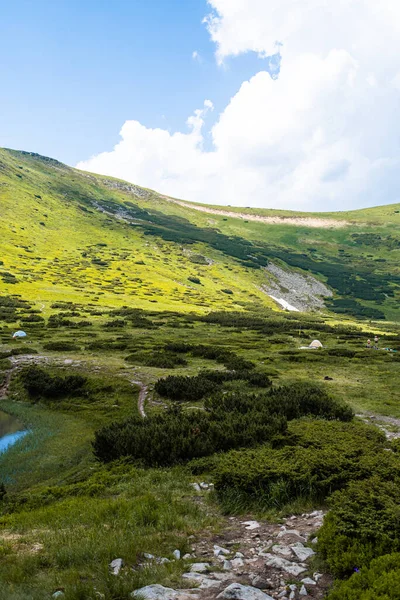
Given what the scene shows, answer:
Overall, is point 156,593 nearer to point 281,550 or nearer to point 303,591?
point 303,591

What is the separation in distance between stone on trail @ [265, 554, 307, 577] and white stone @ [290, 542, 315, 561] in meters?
0.31

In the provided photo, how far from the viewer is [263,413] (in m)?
17.0

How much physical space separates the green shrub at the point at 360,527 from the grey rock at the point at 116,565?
3710 mm

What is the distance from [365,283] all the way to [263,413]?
165 meters

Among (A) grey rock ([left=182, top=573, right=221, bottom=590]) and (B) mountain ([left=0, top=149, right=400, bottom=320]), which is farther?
(B) mountain ([left=0, top=149, right=400, bottom=320])

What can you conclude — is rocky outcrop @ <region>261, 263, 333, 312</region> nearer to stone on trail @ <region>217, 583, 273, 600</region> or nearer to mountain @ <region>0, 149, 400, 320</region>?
mountain @ <region>0, 149, 400, 320</region>

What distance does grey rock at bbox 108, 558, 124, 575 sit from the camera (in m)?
7.11

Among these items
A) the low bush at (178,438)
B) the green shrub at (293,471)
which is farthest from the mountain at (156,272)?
the green shrub at (293,471)

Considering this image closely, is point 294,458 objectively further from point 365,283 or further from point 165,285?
point 365,283

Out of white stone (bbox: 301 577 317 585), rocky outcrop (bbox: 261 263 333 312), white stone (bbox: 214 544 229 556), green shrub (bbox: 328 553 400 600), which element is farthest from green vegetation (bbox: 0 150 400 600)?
rocky outcrop (bbox: 261 263 333 312)

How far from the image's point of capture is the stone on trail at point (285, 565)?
712cm

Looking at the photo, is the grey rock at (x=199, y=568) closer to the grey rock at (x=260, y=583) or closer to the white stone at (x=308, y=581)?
the grey rock at (x=260, y=583)

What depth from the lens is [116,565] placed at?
23.9ft

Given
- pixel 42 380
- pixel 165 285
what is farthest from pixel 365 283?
pixel 42 380
